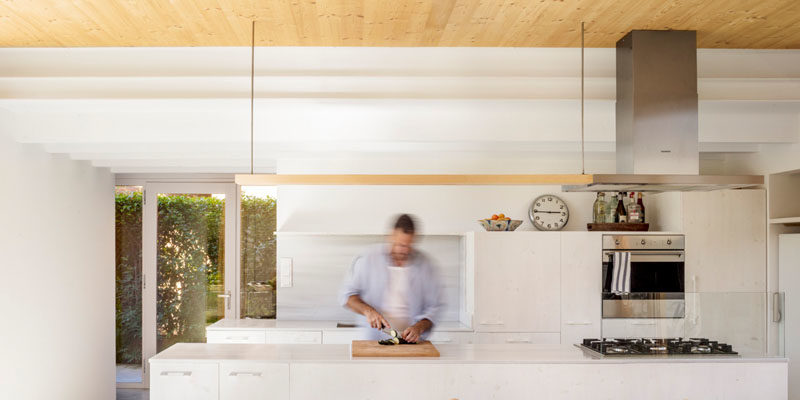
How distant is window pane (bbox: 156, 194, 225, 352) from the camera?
→ 25.2ft

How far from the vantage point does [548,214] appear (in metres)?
6.26

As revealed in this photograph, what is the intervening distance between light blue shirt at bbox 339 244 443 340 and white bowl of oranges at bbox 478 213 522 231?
1.38 m

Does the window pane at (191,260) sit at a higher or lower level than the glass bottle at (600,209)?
lower

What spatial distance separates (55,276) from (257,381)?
274 cm

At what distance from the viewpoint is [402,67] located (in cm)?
412

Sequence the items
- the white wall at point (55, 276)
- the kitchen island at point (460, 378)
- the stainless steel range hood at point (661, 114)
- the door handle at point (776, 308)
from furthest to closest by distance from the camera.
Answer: the door handle at point (776, 308), the white wall at point (55, 276), the kitchen island at point (460, 378), the stainless steel range hood at point (661, 114)

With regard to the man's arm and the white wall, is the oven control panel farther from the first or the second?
the white wall

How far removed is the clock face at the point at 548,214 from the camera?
6.23 m

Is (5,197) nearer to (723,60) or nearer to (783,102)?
(723,60)

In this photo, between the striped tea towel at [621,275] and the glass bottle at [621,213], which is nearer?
the striped tea towel at [621,275]

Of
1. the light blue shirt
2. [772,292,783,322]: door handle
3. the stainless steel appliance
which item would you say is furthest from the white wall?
[772,292,783,322]: door handle

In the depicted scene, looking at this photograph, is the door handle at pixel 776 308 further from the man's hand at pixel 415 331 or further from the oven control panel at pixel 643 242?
the man's hand at pixel 415 331

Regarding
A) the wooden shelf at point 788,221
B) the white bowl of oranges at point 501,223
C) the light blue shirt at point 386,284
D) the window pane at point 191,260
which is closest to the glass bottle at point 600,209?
the white bowl of oranges at point 501,223

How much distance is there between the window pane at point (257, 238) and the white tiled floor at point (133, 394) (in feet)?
4.25
